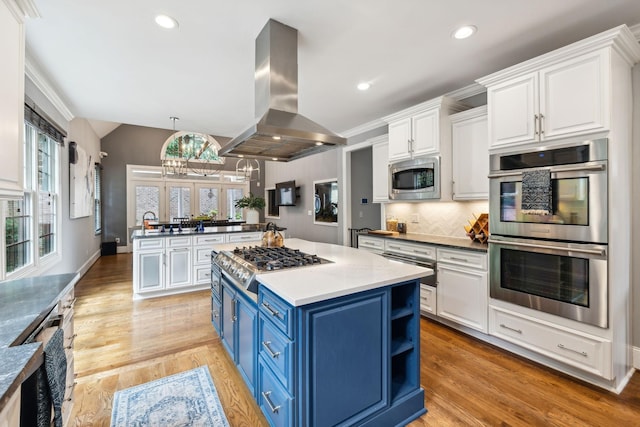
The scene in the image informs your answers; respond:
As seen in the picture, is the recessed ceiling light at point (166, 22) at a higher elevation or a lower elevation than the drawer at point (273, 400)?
higher

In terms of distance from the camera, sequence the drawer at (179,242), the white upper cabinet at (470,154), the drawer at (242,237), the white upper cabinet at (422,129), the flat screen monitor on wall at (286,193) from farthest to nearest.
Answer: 1. the flat screen monitor on wall at (286,193)
2. the drawer at (242,237)
3. the drawer at (179,242)
4. the white upper cabinet at (422,129)
5. the white upper cabinet at (470,154)

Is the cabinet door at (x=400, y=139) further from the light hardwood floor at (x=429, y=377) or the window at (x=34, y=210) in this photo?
the window at (x=34, y=210)

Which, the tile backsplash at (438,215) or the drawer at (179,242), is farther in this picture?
the drawer at (179,242)

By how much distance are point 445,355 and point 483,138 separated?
2.19m

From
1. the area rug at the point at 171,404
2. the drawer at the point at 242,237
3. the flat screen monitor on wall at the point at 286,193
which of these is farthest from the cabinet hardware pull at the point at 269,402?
the flat screen monitor on wall at the point at 286,193

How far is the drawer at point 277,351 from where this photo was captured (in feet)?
4.62

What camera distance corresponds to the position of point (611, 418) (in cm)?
178

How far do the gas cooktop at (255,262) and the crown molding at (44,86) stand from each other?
254cm

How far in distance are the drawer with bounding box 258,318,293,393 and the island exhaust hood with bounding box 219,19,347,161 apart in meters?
1.30

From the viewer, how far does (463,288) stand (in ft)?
9.29

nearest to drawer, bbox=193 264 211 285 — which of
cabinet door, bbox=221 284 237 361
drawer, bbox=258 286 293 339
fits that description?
cabinet door, bbox=221 284 237 361

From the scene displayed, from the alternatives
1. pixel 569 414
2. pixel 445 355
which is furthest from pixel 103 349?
pixel 569 414

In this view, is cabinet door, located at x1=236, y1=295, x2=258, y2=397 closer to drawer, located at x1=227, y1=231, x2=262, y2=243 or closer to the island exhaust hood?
the island exhaust hood

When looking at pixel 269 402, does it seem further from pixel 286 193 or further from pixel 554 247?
pixel 286 193
